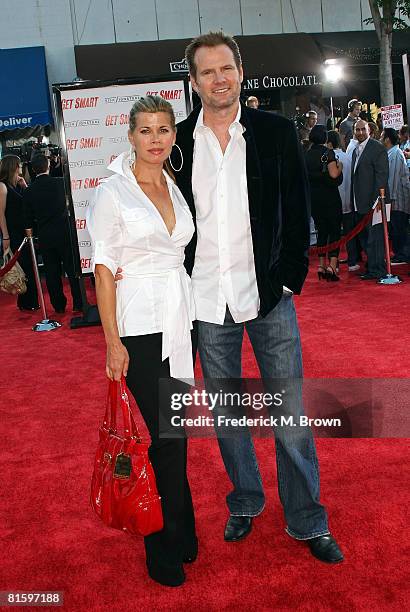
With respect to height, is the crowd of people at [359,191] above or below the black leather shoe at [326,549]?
above

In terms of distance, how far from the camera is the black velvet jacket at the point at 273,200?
2920mm

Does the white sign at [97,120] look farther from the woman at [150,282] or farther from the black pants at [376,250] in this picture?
the woman at [150,282]

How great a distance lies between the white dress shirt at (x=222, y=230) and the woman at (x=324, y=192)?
6382mm

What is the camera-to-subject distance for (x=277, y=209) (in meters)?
2.95

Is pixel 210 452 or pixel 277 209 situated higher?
pixel 277 209

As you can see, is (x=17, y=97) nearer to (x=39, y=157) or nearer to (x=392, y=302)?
(x=39, y=157)

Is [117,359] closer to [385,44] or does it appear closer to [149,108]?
[149,108]

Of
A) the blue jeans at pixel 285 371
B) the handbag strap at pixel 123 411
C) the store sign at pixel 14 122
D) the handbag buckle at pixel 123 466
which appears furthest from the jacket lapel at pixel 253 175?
Result: the store sign at pixel 14 122

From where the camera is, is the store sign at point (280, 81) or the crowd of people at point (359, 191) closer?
the crowd of people at point (359, 191)

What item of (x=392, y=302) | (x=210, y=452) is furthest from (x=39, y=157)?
(x=210, y=452)

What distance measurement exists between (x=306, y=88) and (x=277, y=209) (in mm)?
16836

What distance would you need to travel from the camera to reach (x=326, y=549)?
9.82 feet

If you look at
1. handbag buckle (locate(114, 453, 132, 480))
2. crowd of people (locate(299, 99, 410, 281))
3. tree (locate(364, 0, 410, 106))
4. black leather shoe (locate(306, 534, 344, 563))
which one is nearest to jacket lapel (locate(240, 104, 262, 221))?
handbag buckle (locate(114, 453, 132, 480))

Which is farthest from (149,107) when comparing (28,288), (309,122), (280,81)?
(280,81)
